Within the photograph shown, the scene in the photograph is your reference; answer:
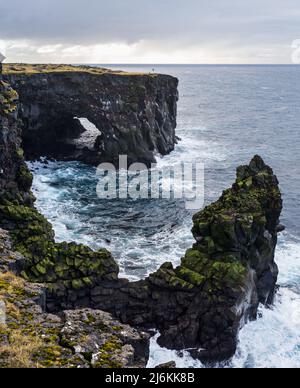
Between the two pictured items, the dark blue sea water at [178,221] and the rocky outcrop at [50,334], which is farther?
the dark blue sea water at [178,221]

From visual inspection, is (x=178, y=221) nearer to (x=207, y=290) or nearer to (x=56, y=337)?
(x=207, y=290)

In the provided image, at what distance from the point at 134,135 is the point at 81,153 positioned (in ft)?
41.6

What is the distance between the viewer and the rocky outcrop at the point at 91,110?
79.1 metres

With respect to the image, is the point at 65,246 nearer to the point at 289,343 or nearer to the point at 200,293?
the point at 200,293

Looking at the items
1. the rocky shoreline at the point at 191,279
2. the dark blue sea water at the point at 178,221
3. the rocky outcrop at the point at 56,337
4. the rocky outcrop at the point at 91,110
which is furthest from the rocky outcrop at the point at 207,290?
the rocky outcrop at the point at 91,110

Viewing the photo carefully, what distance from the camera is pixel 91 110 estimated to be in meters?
81.1

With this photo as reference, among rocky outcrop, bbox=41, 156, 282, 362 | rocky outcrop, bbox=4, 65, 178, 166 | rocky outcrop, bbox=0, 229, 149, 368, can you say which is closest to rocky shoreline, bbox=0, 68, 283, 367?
rocky outcrop, bbox=41, 156, 282, 362

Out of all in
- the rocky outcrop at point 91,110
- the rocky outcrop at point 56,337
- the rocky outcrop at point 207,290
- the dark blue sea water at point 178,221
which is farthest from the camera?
the rocky outcrop at point 91,110

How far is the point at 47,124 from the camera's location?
83.3 metres

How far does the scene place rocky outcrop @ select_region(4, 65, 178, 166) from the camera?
259 feet

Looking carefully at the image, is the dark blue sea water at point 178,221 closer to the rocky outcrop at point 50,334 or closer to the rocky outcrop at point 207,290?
the rocky outcrop at point 207,290

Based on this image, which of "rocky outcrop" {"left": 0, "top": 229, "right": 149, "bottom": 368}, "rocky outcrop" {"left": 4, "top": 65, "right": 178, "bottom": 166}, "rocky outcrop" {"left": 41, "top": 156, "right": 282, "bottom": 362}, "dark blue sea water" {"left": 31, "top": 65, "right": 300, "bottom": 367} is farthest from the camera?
"rocky outcrop" {"left": 4, "top": 65, "right": 178, "bottom": 166}

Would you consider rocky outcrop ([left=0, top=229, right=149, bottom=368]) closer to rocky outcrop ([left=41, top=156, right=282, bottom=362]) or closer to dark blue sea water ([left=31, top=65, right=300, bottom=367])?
rocky outcrop ([left=41, top=156, right=282, bottom=362])
